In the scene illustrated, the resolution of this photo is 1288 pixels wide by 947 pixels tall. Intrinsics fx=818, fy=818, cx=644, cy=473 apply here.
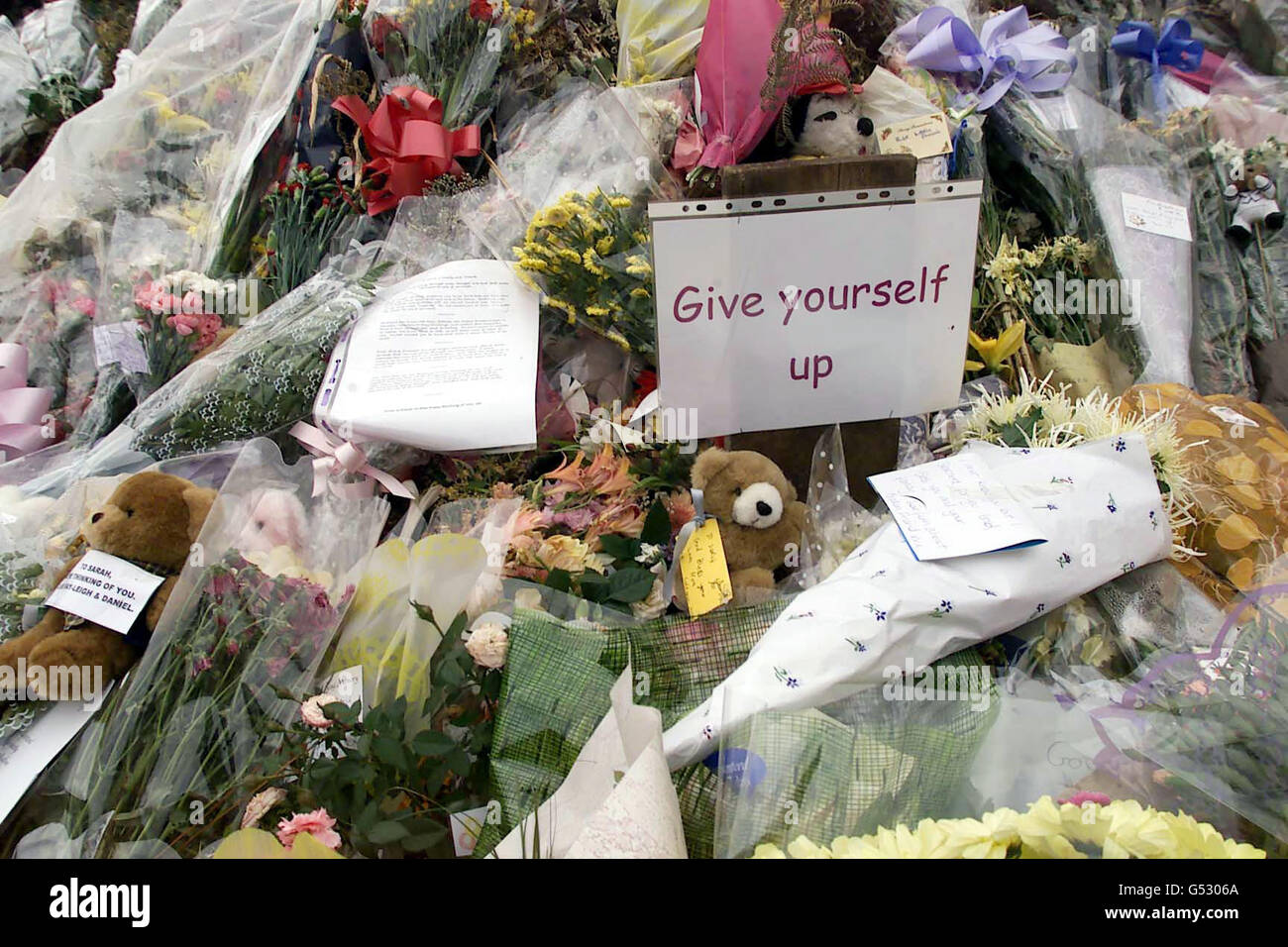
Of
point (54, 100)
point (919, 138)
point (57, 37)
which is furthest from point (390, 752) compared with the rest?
point (57, 37)

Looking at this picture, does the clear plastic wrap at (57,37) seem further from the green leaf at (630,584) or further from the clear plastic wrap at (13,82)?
the green leaf at (630,584)

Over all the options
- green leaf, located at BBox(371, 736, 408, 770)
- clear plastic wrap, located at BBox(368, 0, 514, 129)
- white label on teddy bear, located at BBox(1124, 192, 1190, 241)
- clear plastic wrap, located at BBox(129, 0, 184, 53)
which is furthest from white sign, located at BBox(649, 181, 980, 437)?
clear plastic wrap, located at BBox(129, 0, 184, 53)

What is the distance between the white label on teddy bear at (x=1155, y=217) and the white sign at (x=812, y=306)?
968 mm

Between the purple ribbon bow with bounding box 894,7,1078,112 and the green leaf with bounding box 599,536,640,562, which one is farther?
the purple ribbon bow with bounding box 894,7,1078,112

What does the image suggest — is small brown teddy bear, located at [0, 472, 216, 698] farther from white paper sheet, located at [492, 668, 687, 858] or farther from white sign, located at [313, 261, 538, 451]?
white paper sheet, located at [492, 668, 687, 858]

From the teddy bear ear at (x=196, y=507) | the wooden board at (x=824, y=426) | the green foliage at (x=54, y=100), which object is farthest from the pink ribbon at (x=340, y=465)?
the green foliage at (x=54, y=100)

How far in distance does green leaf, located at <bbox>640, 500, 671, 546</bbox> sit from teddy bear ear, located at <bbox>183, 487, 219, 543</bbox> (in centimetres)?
74

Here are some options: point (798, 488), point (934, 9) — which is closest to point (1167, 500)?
point (798, 488)

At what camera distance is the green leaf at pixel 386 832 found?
98 cm

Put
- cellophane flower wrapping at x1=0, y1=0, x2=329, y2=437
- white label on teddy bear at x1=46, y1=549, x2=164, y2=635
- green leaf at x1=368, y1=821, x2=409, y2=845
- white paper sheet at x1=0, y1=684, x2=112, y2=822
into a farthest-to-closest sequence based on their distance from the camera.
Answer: cellophane flower wrapping at x1=0, y1=0, x2=329, y2=437 → white label on teddy bear at x1=46, y1=549, x2=164, y2=635 → white paper sheet at x1=0, y1=684, x2=112, y2=822 → green leaf at x1=368, y1=821, x2=409, y2=845

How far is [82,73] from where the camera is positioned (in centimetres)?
302

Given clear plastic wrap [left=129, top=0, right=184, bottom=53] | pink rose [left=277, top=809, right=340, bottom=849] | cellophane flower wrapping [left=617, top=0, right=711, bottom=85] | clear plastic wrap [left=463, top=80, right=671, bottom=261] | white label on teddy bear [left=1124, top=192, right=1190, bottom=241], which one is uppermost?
clear plastic wrap [left=129, top=0, right=184, bottom=53]

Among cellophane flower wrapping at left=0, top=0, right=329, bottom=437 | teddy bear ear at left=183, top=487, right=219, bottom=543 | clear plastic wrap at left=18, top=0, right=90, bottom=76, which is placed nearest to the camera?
teddy bear ear at left=183, top=487, right=219, bottom=543

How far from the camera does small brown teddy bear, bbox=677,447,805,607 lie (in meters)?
1.42
